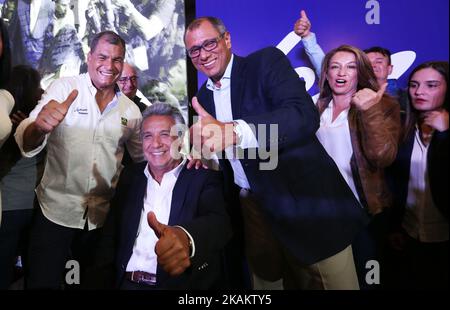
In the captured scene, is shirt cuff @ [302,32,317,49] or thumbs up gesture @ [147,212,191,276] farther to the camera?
shirt cuff @ [302,32,317,49]

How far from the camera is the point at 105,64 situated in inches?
81.9

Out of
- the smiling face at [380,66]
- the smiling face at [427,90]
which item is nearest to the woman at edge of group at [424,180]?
the smiling face at [427,90]

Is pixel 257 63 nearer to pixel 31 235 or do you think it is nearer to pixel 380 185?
pixel 380 185

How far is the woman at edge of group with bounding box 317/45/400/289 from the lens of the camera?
2.03 metres

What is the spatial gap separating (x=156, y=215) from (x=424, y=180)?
130 centimetres

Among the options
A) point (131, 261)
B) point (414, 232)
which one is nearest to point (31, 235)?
point (131, 261)

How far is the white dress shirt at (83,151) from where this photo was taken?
2061 mm

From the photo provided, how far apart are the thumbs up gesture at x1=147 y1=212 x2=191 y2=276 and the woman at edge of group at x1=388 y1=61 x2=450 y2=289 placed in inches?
39.3

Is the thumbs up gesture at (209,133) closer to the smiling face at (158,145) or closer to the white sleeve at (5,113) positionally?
the smiling face at (158,145)

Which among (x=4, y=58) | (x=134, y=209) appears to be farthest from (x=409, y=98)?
(x=4, y=58)

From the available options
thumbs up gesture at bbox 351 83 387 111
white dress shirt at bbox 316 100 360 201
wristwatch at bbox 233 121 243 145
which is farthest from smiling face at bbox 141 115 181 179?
thumbs up gesture at bbox 351 83 387 111

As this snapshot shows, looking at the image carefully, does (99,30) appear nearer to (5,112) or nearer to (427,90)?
(5,112)

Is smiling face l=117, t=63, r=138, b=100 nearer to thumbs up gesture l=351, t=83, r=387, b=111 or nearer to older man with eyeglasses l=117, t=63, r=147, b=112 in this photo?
older man with eyeglasses l=117, t=63, r=147, b=112

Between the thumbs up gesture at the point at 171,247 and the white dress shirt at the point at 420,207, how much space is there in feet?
3.48
